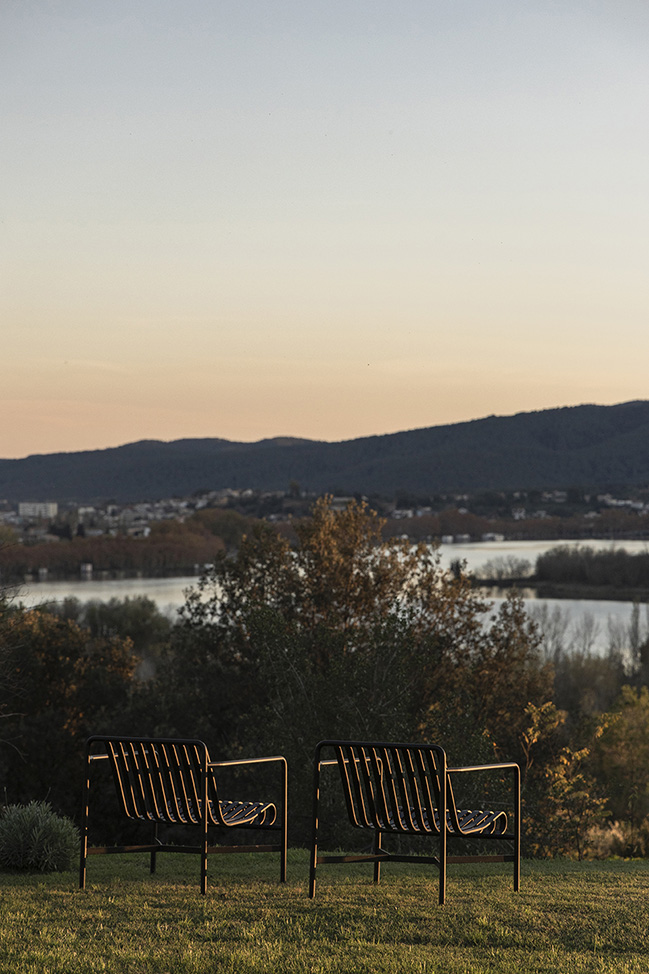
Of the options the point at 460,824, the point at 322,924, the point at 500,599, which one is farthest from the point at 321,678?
the point at 500,599

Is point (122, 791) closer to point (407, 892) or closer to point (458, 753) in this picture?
point (407, 892)

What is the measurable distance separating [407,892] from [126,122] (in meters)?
12.4

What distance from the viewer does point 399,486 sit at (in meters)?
91.4

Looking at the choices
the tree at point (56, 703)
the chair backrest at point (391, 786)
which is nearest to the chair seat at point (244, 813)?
the chair backrest at point (391, 786)

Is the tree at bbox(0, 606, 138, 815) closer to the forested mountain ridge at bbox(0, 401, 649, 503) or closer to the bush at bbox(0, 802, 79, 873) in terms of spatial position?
the bush at bbox(0, 802, 79, 873)

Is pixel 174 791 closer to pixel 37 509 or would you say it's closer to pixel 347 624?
pixel 347 624

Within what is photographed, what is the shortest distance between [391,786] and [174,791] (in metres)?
1.22

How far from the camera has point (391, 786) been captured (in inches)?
213

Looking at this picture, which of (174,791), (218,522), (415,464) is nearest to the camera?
(174,791)

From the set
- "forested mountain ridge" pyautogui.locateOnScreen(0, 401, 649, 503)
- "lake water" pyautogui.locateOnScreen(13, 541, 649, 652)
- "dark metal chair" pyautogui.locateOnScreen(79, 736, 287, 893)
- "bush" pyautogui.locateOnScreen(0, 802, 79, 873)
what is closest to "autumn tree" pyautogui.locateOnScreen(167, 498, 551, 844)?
"bush" pyautogui.locateOnScreen(0, 802, 79, 873)

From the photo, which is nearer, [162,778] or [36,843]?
[162,778]

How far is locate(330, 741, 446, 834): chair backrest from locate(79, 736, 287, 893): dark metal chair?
465 millimetres

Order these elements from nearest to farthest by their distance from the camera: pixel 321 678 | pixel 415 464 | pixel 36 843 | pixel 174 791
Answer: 1. pixel 174 791
2. pixel 36 843
3. pixel 321 678
4. pixel 415 464

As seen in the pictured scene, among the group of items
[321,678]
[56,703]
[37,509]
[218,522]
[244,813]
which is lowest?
[56,703]
